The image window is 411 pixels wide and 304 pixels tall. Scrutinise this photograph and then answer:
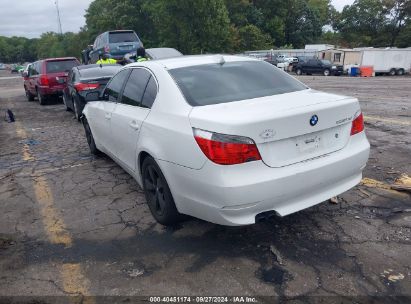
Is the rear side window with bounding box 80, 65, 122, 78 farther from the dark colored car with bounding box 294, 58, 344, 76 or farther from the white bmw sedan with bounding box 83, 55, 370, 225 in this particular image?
the dark colored car with bounding box 294, 58, 344, 76

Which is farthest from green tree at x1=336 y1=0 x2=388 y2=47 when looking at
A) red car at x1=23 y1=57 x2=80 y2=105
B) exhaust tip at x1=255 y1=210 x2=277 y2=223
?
exhaust tip at x1=255 y1=210 x2=277 y2=223

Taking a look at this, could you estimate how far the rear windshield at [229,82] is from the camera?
11.4ft

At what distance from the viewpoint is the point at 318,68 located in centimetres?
3412

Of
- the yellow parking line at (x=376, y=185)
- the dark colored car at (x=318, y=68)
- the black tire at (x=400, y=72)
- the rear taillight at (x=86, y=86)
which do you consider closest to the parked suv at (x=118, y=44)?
the rear taillight at (x=86, y=86)

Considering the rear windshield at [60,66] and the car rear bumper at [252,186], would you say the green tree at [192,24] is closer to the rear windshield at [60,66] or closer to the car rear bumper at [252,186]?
the rear windshield at [60,66]

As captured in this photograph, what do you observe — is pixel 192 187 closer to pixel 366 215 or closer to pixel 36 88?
pixel 366 215

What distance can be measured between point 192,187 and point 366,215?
1949 millimetres

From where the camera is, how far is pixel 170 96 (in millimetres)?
3492

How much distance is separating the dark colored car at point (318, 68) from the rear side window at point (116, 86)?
3140 cm

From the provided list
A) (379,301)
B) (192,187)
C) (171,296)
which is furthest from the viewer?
(192,187)

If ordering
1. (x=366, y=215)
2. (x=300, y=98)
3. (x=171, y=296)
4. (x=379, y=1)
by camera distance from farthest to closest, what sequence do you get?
(x=379, y=1) → (x=366, y=215) → (x=300, y=98) → (x=171, y=296)

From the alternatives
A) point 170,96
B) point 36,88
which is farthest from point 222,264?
point 36,88

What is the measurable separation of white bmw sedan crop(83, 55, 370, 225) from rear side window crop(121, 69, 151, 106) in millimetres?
25

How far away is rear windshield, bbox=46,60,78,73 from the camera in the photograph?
1373 cm
